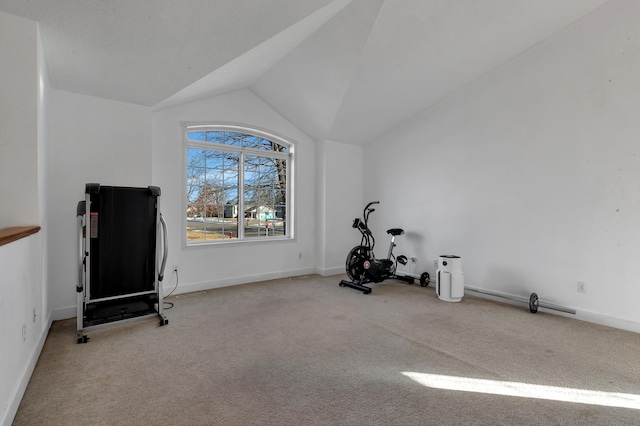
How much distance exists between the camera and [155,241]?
11.6 ft

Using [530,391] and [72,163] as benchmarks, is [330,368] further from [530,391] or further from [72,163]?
[72,163]

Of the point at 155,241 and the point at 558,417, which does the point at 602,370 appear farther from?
the point at 155,241

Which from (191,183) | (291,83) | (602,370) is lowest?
(602,370)

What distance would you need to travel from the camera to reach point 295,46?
3.95 m

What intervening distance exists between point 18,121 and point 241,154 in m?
3.04

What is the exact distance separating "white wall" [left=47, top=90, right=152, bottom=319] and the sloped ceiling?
0.22 metres

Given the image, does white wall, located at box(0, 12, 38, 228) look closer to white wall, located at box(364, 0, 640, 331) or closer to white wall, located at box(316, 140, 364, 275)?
white wall, located at box(316, 140, 364, 275)

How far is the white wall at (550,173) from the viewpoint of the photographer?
3.33 meters

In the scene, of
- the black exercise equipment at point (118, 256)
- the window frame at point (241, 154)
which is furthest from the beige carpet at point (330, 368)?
the window frame at point (241, 154)

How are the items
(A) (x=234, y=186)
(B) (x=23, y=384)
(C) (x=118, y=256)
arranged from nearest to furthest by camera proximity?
(B) (x=23, y=384)
(C) (x=118, y=256)
(A) (x=234, y=186)

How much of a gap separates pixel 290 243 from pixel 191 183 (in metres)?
1.99

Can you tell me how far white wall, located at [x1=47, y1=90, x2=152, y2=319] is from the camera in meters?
3.46

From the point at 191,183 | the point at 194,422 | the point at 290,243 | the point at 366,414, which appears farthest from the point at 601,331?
the point at 191,183

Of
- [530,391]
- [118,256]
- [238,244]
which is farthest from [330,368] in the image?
[238,244]
